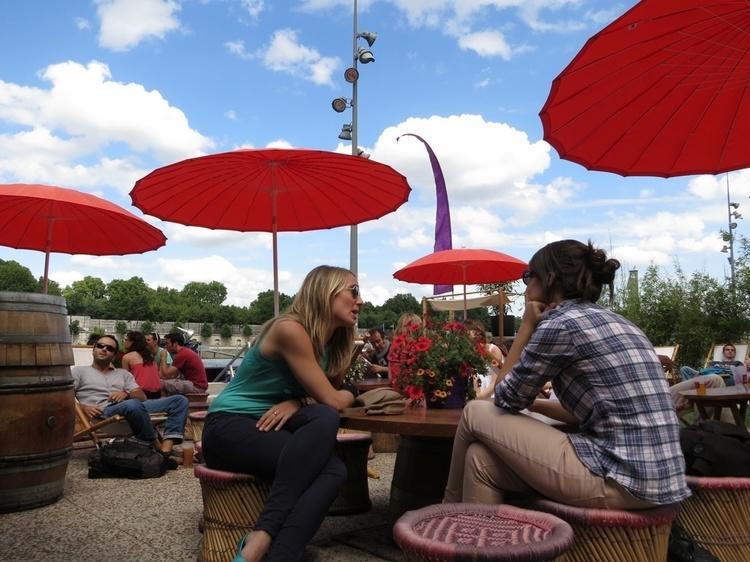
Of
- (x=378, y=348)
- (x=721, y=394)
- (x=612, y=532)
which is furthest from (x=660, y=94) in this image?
(x=378, y=348)

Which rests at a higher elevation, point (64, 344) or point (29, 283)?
point (29, 283)

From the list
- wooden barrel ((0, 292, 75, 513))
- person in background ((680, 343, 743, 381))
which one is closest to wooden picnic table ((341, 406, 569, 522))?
wooden barrel ((0, 292, 75, 513))

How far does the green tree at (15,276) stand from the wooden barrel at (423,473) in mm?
105672

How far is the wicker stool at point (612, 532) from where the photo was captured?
1946mm

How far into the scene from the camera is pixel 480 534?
1770mm

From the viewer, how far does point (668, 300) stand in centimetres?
2211

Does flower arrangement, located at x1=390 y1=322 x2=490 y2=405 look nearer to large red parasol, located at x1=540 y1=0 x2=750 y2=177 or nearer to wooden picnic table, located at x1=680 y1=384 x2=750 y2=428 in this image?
large red parasol, located at x1=540 y1=0 x2=750 y2=177

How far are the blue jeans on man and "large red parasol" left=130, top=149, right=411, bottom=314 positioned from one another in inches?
52.4

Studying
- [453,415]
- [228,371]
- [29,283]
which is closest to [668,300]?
[228,371]

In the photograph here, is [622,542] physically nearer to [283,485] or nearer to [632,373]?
[632,373]

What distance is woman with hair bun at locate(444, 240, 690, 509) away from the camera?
6.56 feet

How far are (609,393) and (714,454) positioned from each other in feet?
2.54

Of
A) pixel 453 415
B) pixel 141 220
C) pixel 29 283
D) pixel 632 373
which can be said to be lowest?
pixel 453 415

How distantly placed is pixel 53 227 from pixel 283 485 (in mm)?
5523
